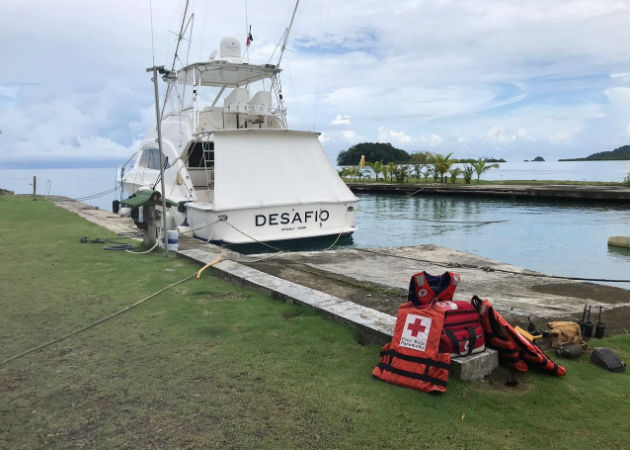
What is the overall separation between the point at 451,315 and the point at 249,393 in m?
1.58

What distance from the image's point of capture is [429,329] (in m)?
3.53

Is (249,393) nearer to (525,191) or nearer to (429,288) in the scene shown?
(429,288)

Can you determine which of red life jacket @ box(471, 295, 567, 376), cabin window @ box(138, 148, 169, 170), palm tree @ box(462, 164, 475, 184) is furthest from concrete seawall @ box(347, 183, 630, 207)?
red life jacket @ box(471, 295, 567, 376)

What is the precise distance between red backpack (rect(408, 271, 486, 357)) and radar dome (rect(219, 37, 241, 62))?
1275 cm

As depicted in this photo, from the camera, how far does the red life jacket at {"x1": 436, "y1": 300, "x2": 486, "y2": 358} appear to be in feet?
11.7

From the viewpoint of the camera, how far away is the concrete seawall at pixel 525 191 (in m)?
25.4

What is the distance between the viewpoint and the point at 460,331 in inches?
142

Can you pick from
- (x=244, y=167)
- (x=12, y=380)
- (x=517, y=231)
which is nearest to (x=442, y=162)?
(x=517, y=231)

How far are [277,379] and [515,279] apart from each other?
17.5 feet

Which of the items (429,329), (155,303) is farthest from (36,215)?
(429,329)

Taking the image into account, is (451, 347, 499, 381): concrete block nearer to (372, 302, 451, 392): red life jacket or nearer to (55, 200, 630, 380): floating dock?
(55, 200, 630, 380): floating dock

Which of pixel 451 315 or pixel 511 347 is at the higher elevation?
pixel 451 315

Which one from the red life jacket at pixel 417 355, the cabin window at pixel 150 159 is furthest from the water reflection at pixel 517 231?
the red life jacket at pixel 417 355

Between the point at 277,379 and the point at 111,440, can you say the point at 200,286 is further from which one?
the point at 111,440
